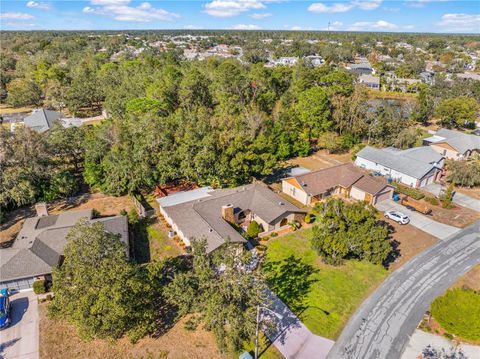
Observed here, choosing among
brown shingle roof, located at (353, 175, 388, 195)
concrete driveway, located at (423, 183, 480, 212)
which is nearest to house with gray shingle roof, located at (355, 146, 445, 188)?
concrete driveway, located at (423, 183, 480, 212)

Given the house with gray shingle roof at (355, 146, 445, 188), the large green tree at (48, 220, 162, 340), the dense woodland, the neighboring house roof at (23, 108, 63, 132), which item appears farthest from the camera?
the neighboring house roof at (23, 108, 63, 132)

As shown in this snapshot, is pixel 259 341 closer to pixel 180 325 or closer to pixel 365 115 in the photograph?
pixel 180 325

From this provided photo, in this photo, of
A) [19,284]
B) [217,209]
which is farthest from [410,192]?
[19,284]

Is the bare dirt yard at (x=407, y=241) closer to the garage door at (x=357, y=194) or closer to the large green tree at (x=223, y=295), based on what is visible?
the garage door at (x=357, y=194)

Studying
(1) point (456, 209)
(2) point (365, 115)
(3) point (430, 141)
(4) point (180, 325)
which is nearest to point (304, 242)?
(4) point (180, 325)

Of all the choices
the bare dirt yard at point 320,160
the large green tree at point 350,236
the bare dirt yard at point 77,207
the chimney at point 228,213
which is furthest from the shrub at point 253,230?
the bare dirt yard at point 320,160

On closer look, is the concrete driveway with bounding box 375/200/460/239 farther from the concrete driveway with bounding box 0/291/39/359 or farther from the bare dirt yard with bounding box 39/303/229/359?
the concrete driveway with bounding box 0/291/39/359

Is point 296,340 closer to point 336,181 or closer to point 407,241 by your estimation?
point 407,241
